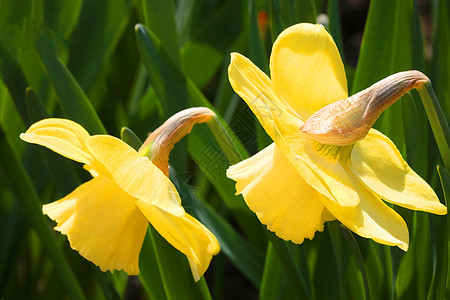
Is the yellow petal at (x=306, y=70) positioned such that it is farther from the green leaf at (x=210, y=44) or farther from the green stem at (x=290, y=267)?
the green leaf at (x=210, y=44)

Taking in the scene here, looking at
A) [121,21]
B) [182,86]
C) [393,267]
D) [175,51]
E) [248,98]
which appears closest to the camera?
[248,98]

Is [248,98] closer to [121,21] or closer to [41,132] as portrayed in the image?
[41,132]

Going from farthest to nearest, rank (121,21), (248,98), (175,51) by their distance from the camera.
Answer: (121,21) < (175,51) < (248,98)

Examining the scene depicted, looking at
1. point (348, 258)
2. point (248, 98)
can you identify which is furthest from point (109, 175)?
point (348, 258)

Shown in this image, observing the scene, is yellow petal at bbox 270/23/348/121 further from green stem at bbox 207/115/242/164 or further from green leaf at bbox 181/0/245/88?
green leaf at bbox 181/0/245/88

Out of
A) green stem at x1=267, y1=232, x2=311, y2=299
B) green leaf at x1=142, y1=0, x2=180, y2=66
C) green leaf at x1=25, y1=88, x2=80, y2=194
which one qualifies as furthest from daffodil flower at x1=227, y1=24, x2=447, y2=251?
green leaf at x1=142, y1=0, x2=180, y2=66

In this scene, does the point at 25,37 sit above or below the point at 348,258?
above

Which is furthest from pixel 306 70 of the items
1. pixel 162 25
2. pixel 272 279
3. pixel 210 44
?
pixel 210 44

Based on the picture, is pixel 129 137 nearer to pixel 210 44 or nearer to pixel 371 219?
pixel 371 219
